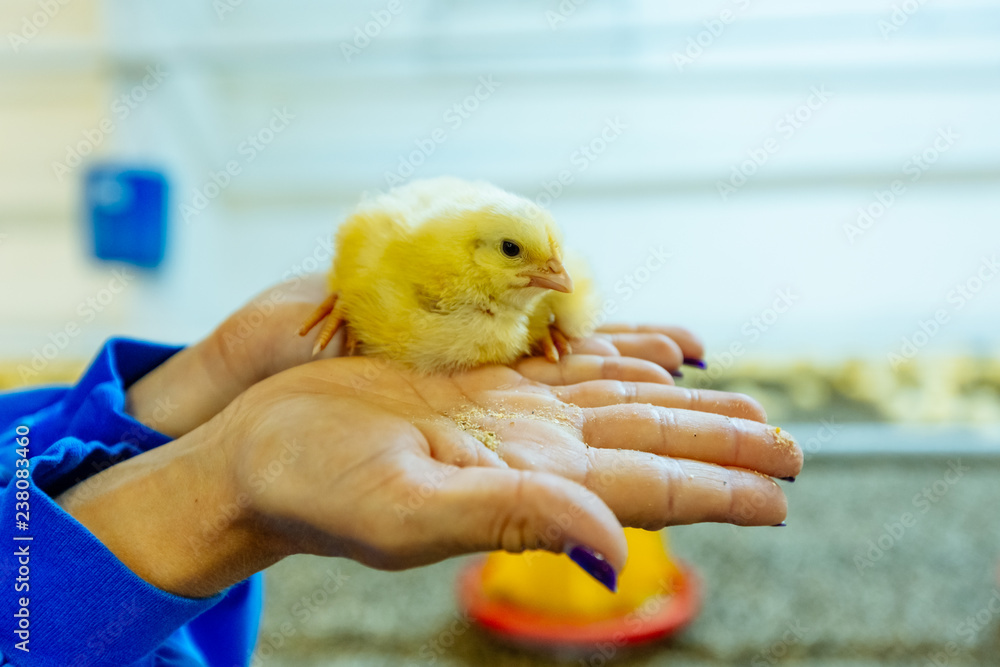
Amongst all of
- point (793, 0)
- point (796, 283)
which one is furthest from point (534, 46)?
point (796, 283)

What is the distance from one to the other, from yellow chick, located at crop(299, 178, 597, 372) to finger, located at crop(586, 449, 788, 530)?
387 millimetres

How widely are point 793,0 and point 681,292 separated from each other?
1111 millimetres

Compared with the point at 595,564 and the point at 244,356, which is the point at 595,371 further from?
the point at 244,356

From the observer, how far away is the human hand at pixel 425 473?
2.56ft

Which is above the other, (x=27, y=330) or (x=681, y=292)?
(x=681, y=292)

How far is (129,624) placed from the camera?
98 centimetres

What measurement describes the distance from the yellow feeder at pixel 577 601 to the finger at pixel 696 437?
1007mm

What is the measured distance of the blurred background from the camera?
2.69m

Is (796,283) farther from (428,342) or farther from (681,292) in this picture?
(428,342)

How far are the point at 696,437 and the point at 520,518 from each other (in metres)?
0.35

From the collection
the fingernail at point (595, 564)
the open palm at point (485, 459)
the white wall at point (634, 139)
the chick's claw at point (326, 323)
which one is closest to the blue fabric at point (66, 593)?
the open palm at point (485, 459)

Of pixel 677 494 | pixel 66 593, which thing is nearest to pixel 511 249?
pixel 677 494

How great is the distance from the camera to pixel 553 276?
4.02ft

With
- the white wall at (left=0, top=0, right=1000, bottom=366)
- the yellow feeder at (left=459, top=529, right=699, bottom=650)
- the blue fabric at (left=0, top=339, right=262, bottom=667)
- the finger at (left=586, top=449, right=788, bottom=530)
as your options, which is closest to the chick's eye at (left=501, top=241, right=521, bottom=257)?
the finger at (left=586, top=449, right=788, bottom=530)
